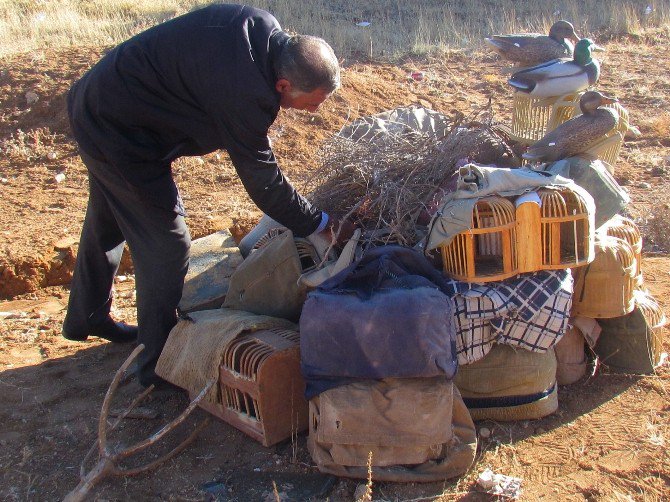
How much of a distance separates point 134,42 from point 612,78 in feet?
28.2

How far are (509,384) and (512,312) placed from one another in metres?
0.36

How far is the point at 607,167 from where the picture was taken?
3.96 meters

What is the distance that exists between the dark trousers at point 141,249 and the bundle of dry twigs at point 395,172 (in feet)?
3.07

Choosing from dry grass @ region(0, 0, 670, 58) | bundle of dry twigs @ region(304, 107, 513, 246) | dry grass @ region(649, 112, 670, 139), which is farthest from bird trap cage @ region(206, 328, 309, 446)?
dry grass @ region(0, 0, 670, 58)

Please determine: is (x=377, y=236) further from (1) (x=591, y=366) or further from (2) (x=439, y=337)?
(1) (x=591, y=366)

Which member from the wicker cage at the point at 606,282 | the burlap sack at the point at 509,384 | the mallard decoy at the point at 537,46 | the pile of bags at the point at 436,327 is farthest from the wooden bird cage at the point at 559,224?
the mallard decoy at the point at 537,46

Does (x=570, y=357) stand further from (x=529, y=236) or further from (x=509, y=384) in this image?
(x=529, y=236)

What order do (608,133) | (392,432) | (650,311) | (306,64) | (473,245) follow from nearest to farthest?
(392,432), (306,64), (473,245), (650,311), (608,133)

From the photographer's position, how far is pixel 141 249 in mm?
3594

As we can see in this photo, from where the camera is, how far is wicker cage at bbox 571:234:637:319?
136 inches

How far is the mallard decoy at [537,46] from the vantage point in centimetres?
426

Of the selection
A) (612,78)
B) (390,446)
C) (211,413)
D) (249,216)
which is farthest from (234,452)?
(612,78)

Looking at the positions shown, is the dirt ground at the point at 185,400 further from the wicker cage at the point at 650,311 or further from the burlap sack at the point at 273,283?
the burlap sack at the point at 273,283

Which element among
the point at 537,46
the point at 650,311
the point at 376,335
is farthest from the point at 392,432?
the point at 537,46
